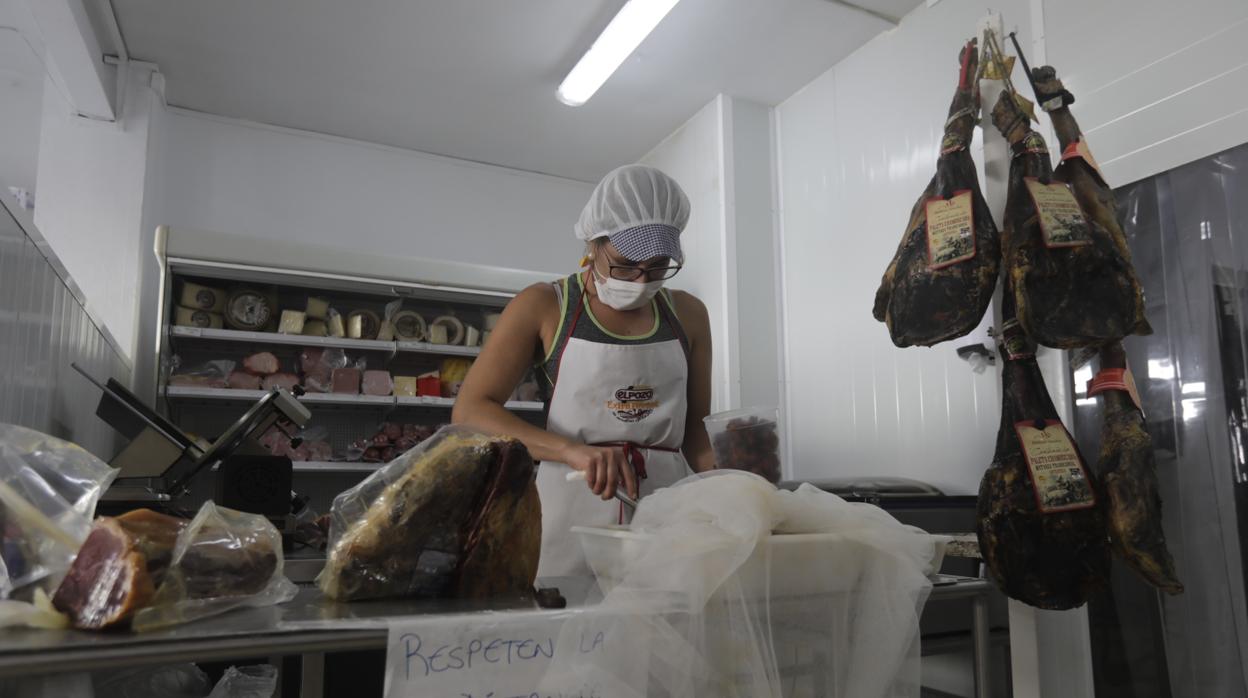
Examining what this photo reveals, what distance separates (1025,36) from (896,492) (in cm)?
185

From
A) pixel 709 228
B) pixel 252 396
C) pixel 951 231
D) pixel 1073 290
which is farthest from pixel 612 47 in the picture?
pixel 1073 290

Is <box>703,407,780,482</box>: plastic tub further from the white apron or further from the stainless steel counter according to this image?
the stainless steel counter

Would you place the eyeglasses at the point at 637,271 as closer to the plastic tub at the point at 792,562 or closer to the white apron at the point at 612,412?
the white apron at the point at 612,412

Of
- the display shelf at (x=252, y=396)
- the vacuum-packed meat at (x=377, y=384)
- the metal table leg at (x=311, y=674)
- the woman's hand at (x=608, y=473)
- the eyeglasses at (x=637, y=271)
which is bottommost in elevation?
the metal table leg at (x=311, y=674)

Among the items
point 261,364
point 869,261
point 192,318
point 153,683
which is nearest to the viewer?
point 153,683

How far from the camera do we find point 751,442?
158 centimetres

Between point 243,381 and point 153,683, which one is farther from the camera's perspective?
point 243,381

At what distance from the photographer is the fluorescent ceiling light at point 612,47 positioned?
368 centimetres

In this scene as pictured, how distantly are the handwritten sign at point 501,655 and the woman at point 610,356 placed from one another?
1.00 m

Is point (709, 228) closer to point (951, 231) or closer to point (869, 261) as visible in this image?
point (869, 261)

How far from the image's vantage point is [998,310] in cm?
173

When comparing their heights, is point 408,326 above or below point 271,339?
above

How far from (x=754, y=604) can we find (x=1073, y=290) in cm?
98

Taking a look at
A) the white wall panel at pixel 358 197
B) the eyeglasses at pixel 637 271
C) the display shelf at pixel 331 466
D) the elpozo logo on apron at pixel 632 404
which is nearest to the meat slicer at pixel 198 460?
the elpozo logo on apron at pixel 632 404
